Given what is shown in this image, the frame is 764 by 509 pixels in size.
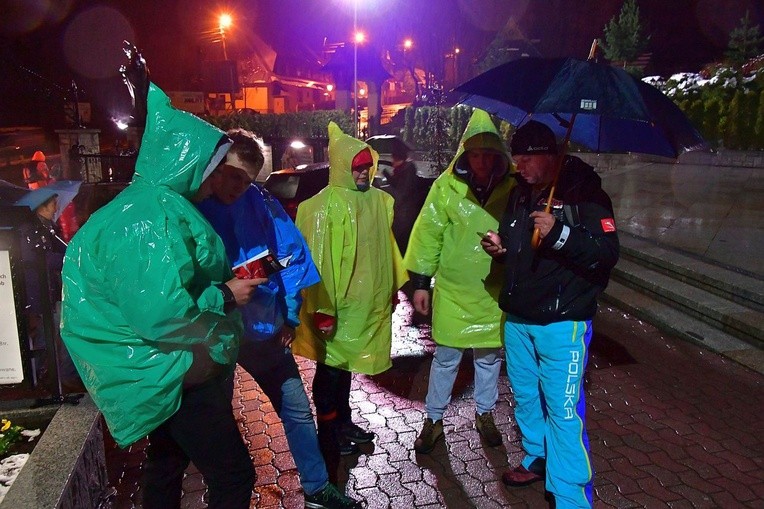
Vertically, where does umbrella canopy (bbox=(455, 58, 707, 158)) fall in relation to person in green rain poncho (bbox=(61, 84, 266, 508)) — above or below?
above

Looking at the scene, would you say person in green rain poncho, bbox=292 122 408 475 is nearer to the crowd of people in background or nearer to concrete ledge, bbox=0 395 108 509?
the crowd of people in background

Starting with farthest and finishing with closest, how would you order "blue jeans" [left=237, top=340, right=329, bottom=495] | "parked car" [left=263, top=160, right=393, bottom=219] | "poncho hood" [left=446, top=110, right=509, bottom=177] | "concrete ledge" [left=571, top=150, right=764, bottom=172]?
"concrete ledge" [left=571, top=150, right=764, bottom=172] < "parked car" [left=263, top=160, right=393, bottom=219] < "poncho hood" [left=446, top=110, right=509, bottom=177] < "blue jeans" [left=237, top=340, right=329, bottom=495]

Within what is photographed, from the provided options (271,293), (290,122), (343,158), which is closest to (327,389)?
(271,293)

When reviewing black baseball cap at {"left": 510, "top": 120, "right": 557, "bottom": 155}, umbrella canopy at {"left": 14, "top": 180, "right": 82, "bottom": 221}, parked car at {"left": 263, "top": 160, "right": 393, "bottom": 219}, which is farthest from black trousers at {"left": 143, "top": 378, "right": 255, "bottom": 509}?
parked car at {"left": 263, "top": 160, "right": 393, "bottom": 219}

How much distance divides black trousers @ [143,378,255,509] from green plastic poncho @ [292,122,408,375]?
1218 mm

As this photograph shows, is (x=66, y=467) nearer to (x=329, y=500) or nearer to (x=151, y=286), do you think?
(x=151, y=286)

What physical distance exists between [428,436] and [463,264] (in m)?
1.22

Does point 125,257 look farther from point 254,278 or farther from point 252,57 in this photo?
point 252,57

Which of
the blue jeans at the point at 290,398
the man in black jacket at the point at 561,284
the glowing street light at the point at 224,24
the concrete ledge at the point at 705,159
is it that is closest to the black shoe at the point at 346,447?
the blue jeans at the point at 290,398

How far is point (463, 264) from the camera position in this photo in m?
3.69

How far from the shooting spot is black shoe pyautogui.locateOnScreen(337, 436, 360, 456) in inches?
152

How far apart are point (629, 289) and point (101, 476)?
6766 mm

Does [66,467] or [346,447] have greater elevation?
[66,467]

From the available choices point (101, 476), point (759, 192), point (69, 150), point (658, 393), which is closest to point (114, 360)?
point (101, 476)
